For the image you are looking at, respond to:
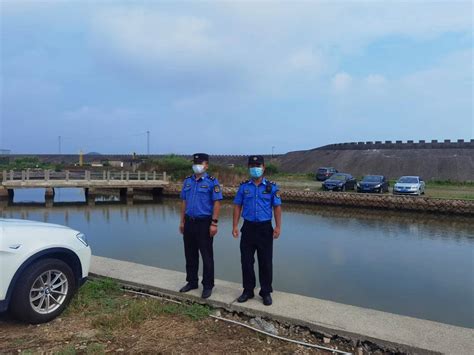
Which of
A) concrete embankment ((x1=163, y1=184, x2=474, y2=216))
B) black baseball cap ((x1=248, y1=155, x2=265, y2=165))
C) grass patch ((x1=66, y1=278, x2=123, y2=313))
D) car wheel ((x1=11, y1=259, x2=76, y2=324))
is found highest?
black baseball cap ((x1=248, y1=155, x2=265, y2=165))

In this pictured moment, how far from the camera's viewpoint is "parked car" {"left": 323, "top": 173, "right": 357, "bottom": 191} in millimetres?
26438

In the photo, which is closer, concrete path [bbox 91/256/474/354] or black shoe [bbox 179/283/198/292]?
concrete path [bbox 91/256/474/354]

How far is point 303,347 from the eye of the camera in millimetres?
3420

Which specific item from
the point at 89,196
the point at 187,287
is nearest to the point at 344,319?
the point at 187,287

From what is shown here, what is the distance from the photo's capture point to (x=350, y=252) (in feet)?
37.0

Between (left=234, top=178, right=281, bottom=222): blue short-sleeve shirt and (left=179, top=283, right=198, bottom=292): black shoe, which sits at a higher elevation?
(left=234, top=178, right=281, bottom=222): blue short-sleeve shirt

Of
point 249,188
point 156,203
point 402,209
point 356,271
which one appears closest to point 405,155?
point 402,209

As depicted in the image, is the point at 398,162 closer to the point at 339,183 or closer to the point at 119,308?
the point at 339,183

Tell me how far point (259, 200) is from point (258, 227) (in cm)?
29

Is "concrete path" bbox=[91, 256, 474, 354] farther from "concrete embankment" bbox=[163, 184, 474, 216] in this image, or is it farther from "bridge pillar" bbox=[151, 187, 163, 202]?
"bridge pillar" bbox=[151, 187, 163, 202]

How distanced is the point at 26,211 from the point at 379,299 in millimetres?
21102

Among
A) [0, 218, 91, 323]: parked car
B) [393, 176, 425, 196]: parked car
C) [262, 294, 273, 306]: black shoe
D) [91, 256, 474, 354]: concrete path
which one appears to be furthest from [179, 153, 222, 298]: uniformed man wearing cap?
[393, 176, 425, 196]: parked car

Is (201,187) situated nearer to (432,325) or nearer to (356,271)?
(432,325)

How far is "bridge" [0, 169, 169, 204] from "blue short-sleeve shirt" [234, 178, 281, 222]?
24.9 m
